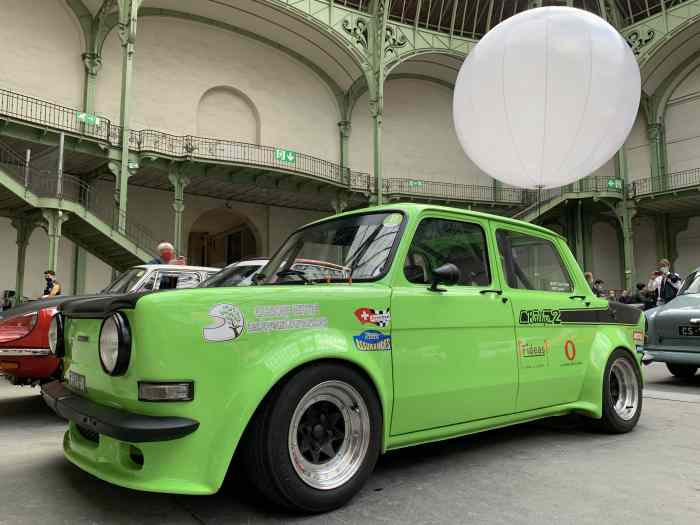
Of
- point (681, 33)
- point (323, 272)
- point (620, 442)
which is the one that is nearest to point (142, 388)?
point (323, 272)

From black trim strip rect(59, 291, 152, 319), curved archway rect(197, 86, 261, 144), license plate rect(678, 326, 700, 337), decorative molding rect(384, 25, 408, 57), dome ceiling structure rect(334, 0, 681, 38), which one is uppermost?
dome ceiling structure rect(334, 0, 681, 38)

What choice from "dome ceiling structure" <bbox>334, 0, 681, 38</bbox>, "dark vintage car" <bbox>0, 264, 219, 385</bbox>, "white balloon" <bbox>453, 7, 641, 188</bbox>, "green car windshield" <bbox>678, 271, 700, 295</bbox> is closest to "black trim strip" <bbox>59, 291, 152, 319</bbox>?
"dark vintage car" <bbox>0, 264, 219, 385</bbox>

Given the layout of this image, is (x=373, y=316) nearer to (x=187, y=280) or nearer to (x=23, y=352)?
(x=23, y=352)

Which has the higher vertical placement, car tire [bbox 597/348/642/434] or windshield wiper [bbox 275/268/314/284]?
windshield wiper [bbox 275/268/314/284]

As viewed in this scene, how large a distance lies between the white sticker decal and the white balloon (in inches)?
282

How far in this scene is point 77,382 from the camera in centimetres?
301

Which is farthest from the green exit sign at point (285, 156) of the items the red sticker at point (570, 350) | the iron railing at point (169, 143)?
the red sticker at point (570, 350)

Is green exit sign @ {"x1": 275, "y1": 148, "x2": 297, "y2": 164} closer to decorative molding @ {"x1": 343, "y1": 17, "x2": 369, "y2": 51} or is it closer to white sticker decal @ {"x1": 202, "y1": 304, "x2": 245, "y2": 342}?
decorative molding @ {"x1": 343, "y1": 17, "x2": 369, "y2": 51}

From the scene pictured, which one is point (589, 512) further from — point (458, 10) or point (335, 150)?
point (458, 10)

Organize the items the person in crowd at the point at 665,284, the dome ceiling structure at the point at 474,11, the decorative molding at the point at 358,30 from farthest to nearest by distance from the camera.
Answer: the dome ceiling structure at the point at 474,11 < the decorative molding at the point at 358,30 < the person in crowd at the point at 665,284

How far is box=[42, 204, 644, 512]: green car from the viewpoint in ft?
8.06

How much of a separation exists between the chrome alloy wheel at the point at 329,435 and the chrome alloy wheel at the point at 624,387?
9.17ft

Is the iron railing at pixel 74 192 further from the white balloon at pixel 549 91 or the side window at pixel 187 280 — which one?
the white balloon at pixel 549 91

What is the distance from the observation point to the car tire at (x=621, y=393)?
443 cm
